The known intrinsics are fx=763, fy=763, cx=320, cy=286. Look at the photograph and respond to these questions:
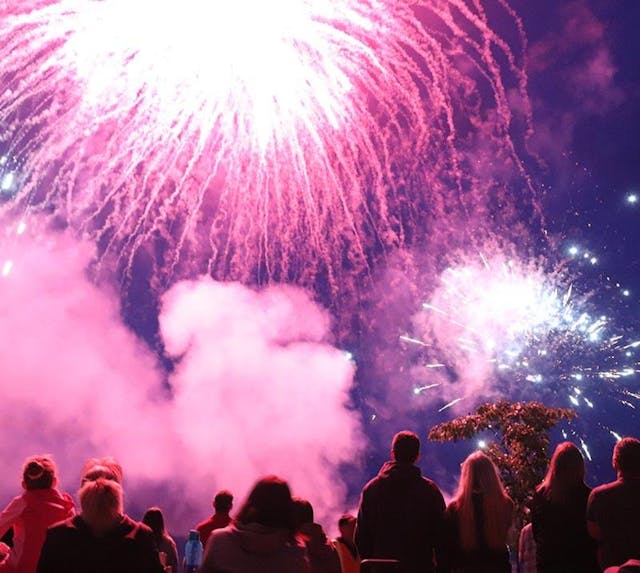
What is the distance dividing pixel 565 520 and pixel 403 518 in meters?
1.30

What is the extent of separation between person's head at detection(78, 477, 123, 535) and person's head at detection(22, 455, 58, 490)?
65.8 inches

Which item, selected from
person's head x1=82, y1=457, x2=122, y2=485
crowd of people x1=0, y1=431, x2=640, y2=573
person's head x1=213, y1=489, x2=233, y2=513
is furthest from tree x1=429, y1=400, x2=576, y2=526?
person's head x1=82, y1=457, x2=122, y2=485

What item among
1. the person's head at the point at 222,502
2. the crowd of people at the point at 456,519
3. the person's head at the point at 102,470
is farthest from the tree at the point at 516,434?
the person's head at the point at 102,470

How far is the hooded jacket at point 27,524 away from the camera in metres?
5.93

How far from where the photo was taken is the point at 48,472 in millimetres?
6090

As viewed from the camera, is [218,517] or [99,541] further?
[218,517]

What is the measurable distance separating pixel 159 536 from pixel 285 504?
4194 millimetres

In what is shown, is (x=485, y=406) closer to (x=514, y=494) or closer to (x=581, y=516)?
(x=514, y=494)

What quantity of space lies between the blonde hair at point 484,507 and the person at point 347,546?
178 cm

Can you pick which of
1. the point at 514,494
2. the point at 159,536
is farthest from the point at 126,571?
the point at 514,494

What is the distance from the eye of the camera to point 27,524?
5.94m

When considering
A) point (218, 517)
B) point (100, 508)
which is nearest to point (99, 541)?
point (100, 508)

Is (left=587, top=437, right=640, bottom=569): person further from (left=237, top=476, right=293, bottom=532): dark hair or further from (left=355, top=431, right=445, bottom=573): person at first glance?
(left=237, top=476, right=293, bottom=532): dark hair

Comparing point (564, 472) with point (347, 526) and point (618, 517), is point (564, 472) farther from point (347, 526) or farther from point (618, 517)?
point (347, 526)
